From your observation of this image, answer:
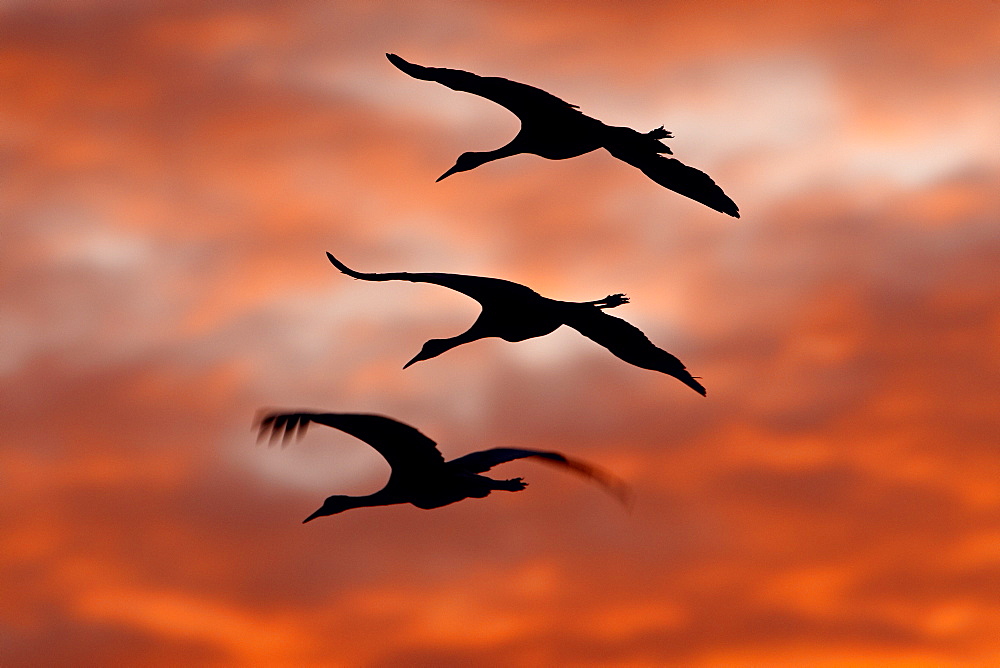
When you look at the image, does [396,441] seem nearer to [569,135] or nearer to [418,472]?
[418,472]

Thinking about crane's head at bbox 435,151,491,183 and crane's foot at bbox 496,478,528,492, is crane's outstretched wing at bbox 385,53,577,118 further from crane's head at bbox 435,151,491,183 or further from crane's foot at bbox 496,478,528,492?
crane's foot at bbox 496,478,528,492

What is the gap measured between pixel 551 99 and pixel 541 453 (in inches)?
190

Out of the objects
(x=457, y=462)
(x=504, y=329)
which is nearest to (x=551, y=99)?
(x=504, y=329)

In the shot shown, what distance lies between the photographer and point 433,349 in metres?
16.6

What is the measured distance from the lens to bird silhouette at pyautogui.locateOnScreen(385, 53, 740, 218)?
15.7 meters

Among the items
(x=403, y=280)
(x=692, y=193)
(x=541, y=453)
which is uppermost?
(x=692, y=193)

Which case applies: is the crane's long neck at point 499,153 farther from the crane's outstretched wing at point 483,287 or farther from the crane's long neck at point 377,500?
the crane's long neck at point 377,500

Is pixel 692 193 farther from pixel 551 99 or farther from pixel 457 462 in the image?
pixel 457 462

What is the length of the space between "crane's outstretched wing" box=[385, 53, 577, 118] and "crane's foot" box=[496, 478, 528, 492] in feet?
12.6

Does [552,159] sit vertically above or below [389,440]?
above

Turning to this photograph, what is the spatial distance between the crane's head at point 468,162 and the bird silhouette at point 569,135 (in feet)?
3.17

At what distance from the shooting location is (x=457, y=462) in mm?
14219

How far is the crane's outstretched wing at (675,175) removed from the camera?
15752 mm

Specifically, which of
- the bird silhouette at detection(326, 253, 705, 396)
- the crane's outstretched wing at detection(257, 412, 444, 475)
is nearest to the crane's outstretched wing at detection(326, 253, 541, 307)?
the bird silhouette at detection(326, 253, 705, 396)
